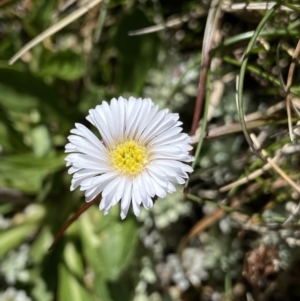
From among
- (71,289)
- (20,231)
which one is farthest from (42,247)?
(71,289)

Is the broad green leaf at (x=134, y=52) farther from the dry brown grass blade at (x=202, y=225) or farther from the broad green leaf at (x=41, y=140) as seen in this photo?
the dry brown grass blade at (x=202, y=225)

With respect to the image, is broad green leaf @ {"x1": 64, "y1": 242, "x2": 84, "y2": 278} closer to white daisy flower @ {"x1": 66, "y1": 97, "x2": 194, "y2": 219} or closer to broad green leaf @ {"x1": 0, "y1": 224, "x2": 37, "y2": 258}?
broad green leaf @ {"x1": 0, "y1": 224, "x2": 37, "y2": 258}

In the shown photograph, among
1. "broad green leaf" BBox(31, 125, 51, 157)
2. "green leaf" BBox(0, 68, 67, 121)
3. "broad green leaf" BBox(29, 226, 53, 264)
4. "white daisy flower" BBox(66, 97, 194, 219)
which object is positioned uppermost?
"green leaf" BBox(0, 68, 67, 121)

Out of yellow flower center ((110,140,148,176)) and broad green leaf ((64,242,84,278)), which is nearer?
yellow flower center ((110,140,148,176))

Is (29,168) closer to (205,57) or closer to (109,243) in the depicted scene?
(109,243)

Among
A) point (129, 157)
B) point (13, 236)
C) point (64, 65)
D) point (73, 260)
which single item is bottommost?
point (129, 157)

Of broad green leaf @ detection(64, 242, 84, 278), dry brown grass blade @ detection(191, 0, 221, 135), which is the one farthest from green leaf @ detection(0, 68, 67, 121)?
dry brown grass blade @ detection(191, 0, 221, 135)

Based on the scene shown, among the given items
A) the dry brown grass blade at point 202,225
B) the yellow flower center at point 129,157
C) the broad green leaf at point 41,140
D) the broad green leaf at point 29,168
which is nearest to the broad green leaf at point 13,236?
the broad green leaf at point 29,168
